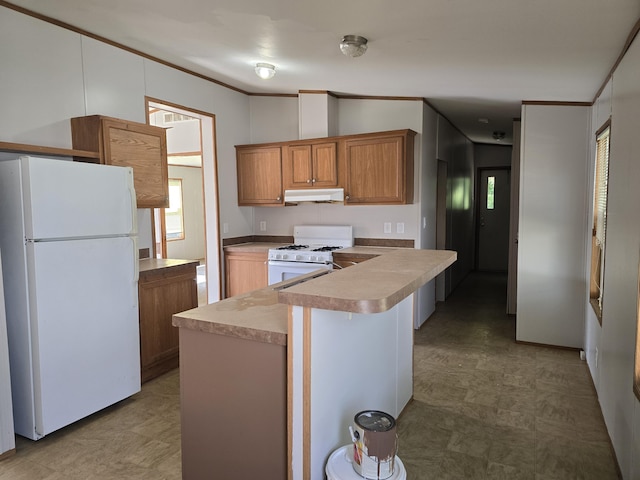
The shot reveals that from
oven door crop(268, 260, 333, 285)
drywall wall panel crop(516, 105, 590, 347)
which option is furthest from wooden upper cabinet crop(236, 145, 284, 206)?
drywall wall panel crop(516, 105, 590, 347)

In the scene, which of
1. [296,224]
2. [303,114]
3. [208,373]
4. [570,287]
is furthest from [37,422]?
Result: [570,287]

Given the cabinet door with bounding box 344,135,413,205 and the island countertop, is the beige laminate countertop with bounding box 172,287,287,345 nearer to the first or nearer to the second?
the island countertop

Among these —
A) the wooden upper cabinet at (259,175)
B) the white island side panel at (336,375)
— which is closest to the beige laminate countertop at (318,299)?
the white island side panel at (336,375)

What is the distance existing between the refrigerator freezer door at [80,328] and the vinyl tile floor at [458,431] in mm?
188

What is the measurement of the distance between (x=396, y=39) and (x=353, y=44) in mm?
264

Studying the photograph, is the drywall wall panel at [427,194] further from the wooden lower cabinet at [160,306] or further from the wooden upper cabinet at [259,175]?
the wooden lower cabinet at [160,306]

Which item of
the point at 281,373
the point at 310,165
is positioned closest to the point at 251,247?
the point at 310,165

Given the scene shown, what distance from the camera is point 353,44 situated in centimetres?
271

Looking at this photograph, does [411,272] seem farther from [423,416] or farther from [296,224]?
[296,224]

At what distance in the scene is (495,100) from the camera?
4340 mm

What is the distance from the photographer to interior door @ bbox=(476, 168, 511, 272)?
8.45m

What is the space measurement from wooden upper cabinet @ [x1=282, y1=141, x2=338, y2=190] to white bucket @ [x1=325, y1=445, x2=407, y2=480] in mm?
3182

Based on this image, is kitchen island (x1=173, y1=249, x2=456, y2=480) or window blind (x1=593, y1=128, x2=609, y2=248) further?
window blind (x1=593, y1=128, x2=609, y2=248)

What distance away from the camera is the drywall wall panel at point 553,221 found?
399 centimetres
